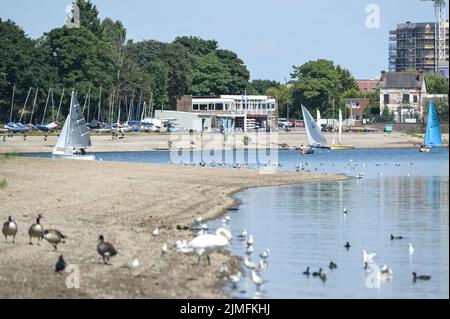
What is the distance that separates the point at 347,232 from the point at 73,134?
169 feet

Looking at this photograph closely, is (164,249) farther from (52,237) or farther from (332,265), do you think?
(332,265)

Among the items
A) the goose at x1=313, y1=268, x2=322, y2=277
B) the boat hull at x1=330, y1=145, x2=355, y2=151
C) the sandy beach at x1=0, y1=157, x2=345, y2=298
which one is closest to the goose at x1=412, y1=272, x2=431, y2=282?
the goose at x1=313, y1=268, x2=322, y2=277

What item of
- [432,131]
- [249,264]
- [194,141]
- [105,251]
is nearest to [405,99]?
[194,141]

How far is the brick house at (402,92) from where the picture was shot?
178 m

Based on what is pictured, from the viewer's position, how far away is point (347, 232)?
36.3 meters

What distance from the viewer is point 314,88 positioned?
18575cm

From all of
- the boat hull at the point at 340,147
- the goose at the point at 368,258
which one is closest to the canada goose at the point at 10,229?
the goose at the point at 368,258

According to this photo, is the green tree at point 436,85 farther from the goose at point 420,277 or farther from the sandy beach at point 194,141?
the goose at point 420,277

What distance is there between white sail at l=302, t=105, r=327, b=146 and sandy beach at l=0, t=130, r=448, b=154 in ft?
25.8

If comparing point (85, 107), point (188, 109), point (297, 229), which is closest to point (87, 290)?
point (297, 229)

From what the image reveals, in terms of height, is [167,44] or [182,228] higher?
[167,44]

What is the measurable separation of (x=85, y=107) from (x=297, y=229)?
113 metres

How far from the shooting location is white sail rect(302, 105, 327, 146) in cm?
10943

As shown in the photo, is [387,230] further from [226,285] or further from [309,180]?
[309,180]
